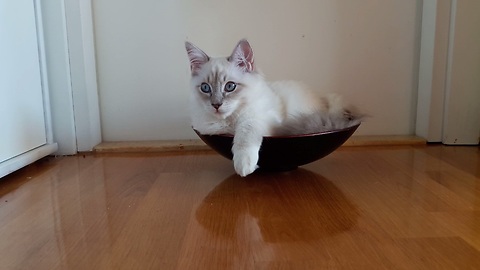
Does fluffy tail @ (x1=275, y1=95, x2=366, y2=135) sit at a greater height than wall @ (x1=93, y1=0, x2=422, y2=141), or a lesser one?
lesser

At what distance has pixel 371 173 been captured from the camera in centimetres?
123

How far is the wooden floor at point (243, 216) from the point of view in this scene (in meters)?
0.69

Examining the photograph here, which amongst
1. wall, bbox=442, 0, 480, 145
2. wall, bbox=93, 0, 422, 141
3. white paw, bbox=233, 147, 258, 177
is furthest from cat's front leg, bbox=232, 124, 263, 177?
wall, bbox=442, 0, 480, 145

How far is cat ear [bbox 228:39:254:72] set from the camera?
1.18m

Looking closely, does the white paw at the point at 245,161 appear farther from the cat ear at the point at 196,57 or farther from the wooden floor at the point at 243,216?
the cat ear at the point at 196,57

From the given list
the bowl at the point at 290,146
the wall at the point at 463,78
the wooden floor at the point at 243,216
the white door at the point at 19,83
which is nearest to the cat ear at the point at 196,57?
the bowl at the point at 290,146

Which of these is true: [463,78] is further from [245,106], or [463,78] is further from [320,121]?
[245,106]

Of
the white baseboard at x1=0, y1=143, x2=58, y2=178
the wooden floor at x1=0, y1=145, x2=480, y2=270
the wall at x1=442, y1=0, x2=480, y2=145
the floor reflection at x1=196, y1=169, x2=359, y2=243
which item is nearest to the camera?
the wooden floor at x1=0, y1=145, x2=480, y2=270

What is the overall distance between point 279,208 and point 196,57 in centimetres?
55

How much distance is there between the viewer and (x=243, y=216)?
0.89 m

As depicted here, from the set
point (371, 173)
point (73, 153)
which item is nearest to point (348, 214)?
point (371, 173)

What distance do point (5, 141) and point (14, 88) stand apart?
0.18 m

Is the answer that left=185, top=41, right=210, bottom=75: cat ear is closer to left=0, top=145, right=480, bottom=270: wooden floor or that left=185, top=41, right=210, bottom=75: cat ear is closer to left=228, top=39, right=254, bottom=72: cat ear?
left=228, top=39, right=254, bottom=72: cat ear

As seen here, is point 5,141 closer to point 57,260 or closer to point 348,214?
point 57,260
